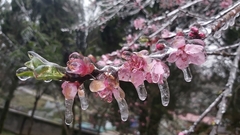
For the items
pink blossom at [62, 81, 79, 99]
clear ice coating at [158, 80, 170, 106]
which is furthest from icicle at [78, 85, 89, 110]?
clear ice coating at [158, 80, 170, 106]

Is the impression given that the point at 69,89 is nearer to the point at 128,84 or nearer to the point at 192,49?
the point at 192,49

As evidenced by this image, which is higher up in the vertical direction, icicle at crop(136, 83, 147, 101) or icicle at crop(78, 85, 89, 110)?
icicle at crop(136, 83, 147, 101)

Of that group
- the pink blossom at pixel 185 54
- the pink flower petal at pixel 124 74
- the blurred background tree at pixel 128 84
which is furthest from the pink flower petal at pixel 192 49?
the blurred background tree at pixel 128 84

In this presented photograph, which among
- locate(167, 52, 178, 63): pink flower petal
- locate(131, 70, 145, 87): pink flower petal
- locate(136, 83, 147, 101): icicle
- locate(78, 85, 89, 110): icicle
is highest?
locate(167, 52, 178, 63): pink flower petal

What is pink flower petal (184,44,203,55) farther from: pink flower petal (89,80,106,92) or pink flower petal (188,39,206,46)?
pink flower petal (89,80,106,92)

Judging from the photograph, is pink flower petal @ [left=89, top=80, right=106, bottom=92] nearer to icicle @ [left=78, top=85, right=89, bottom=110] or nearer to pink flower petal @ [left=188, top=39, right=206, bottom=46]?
icicle @ [left=78, top=85, right=89, bottom=110]

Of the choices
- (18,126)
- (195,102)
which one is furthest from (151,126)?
(18,126)

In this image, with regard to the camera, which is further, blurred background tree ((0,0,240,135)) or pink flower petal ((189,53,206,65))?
blurred background tree ((0,0,240,135))

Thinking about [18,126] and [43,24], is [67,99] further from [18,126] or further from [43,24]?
[18,126]
